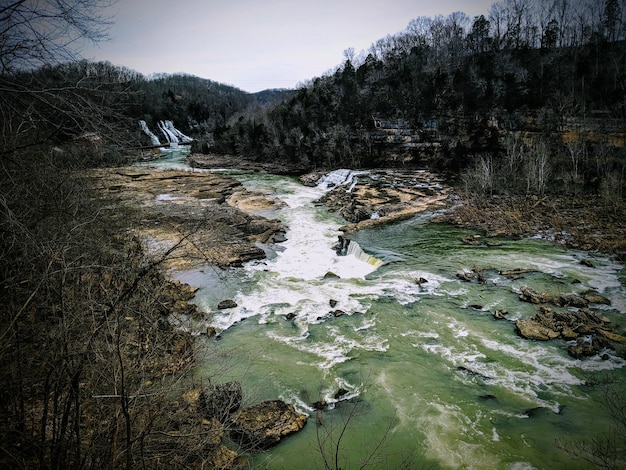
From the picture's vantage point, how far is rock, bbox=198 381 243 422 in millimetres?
6570

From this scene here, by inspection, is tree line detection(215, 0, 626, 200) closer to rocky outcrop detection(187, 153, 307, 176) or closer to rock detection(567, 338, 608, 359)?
rocky outcrop detection(187, 153, 307, 176)

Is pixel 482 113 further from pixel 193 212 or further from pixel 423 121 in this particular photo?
pixel 193 212

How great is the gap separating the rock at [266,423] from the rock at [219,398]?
10.0 inches

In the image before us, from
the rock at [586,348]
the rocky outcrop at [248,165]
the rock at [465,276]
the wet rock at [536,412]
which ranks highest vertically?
the rocky outcrop at [248,165]

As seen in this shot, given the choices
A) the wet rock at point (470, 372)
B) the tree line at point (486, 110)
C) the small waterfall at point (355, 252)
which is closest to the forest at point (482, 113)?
the tree line at point (486, 110)

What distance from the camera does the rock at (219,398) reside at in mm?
6570

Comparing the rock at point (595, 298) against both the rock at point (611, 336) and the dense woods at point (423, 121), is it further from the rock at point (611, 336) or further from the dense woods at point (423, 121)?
the dense woods at point (423, 121)

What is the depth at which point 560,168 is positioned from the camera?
29969 millimetres

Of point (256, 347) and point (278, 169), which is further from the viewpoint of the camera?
point (278, 169)

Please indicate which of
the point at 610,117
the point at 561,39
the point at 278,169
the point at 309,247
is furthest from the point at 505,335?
the point at 561,39

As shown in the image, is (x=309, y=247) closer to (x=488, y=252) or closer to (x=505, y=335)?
(x=488, y=252)

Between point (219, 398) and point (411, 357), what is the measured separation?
5561 millimetres

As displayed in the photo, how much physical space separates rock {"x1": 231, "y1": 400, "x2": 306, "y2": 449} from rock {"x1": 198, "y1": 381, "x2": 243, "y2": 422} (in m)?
0.25

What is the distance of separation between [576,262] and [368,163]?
3168 centimetres
